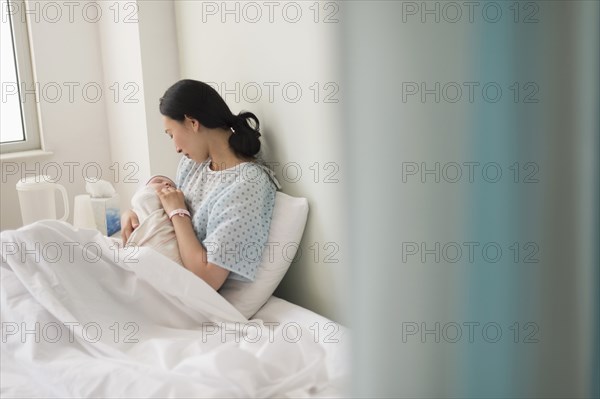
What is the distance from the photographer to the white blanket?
1.24 meters

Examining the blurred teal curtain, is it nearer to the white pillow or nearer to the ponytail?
the white pillow

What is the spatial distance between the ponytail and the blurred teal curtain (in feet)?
5.16

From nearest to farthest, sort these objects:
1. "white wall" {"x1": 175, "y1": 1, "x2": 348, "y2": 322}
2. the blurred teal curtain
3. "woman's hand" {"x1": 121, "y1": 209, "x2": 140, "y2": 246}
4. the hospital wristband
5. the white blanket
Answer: the blurred teal curtain → the white blanket → "white wall" {"x1": 175, "y1": 1, "x2": 348, "y2": 322} → the hospital wristband → "woman's hand" {"x1": 121, "y1": 209, "x2": 140, "y2": 246}

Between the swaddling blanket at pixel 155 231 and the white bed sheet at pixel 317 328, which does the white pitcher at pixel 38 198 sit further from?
the white bed sheet at pixel 317 328

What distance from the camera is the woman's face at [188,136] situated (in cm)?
184

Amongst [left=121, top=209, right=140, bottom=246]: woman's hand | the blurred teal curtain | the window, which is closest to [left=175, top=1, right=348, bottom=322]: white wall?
[left=121, top=209, right=140, bottom=246]: woman's hand

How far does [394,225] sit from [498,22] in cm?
8

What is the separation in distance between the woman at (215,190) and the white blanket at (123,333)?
108 mm

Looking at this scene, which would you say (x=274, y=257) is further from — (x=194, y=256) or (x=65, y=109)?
(x=65, y=109)

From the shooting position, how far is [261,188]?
173 centimetres

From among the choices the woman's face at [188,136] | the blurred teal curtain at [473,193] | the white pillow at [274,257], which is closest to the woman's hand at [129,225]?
the woman's face at [188,136]

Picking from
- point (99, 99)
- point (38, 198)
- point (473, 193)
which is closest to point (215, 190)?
point (38, 198)

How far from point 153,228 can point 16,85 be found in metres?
1.31

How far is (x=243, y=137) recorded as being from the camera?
5.96 ft
